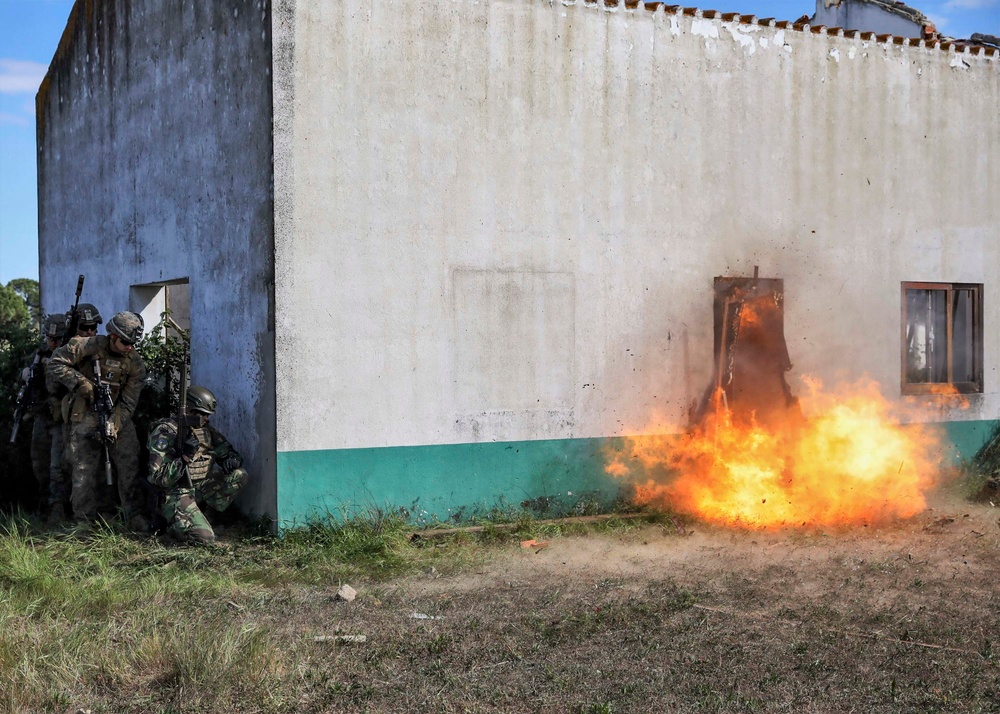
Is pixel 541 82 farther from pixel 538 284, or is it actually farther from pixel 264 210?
pixel 264 210

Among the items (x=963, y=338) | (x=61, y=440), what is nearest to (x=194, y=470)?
(x=61, y=440)

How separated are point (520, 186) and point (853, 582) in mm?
4386

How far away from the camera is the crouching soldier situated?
7.64 m

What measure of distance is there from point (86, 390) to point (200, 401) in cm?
121

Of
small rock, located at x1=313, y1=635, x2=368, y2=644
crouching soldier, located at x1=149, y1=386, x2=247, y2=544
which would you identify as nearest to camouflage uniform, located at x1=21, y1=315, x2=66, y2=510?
crouching soldier, located at x1=149, y1=386, x2=247, y2=544

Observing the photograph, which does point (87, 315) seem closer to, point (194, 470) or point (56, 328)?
point (56, 328)

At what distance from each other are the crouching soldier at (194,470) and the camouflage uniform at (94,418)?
71 centimetres

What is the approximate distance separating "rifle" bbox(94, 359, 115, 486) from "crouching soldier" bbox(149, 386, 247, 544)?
56cm

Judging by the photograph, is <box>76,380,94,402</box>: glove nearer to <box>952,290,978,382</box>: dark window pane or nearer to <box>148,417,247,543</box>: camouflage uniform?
<box>148,417,247,543</box>: camouflage uniform

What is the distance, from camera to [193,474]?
25.5 ft

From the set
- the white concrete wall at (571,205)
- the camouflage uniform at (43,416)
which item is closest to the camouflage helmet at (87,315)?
the camouflage uniform at (43,416)

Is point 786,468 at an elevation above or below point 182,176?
below

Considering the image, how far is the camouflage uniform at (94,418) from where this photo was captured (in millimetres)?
8328

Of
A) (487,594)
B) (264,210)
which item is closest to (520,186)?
(264,210)
